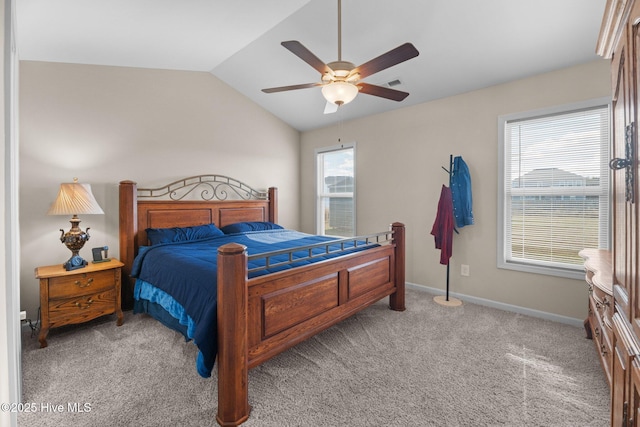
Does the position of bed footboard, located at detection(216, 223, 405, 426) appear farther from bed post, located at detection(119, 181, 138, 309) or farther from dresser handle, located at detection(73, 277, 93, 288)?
bed post, located at detection(119, 181, 138, 309)

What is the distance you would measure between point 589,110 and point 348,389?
3262mm

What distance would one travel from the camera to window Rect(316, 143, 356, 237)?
4.73 meters

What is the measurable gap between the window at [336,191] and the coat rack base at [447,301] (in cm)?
158

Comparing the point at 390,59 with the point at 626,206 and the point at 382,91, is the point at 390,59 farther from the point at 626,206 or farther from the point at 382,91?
the point at 626,206

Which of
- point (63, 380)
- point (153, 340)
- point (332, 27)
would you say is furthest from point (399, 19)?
point (63, 380)

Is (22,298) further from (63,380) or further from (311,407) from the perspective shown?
(311,407)

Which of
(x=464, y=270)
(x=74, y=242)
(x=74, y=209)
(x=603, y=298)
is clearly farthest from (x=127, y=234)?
(x=603, y=298)

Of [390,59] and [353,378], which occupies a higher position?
[390,59]

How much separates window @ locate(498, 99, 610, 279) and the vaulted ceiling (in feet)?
1.74

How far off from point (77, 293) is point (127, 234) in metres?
0.78

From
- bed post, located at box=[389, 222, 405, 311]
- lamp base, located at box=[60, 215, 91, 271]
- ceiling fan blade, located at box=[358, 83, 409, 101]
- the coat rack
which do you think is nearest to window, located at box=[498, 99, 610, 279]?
the coat rack

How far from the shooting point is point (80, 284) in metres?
2.64

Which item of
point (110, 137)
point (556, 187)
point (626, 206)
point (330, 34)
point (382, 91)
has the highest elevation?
point (330, 34)

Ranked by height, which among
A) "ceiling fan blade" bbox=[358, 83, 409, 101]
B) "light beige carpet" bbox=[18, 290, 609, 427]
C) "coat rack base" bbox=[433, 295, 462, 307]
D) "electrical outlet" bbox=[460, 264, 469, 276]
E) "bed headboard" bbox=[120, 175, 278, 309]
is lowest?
"light beige carpet" bbox=[18, 290, 609, 427]
